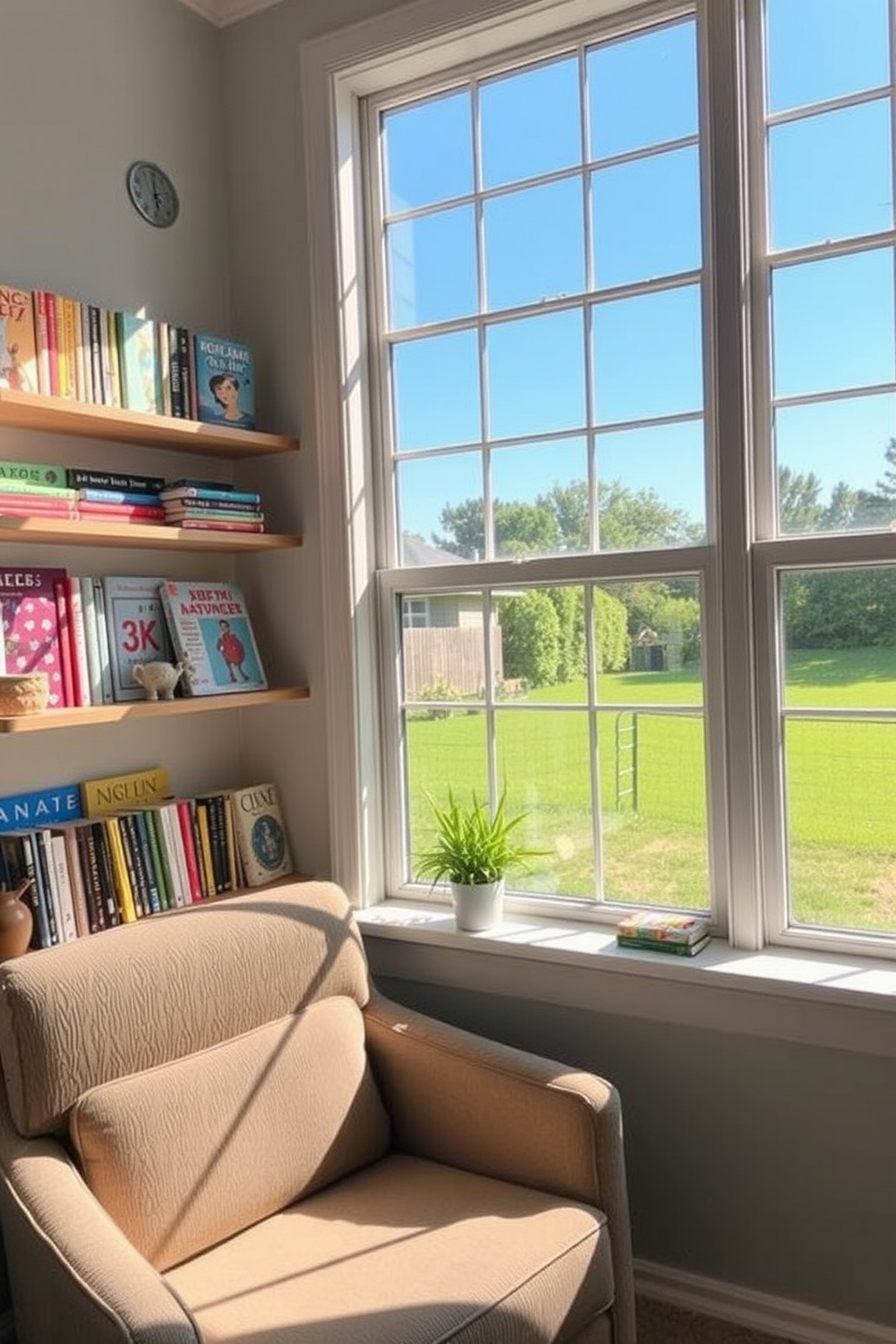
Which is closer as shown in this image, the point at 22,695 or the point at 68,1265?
the point at 68,1265

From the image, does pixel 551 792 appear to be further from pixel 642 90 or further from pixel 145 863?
pixel 642 90

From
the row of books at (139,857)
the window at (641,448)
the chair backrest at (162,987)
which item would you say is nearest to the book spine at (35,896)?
the row of books at (139,857)

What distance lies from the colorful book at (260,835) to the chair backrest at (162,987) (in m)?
0.33

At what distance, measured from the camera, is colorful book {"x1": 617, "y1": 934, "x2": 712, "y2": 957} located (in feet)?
6.56

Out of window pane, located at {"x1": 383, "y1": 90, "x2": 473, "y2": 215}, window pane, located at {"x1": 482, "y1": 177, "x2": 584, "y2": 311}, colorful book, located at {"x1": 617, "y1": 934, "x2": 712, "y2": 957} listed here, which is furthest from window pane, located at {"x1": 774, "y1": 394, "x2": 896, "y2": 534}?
window pane, located at {"x1": 383, "y1": 90, "x2": 473, "y2": 215}

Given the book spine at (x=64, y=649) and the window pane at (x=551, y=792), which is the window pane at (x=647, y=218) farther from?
the book spine at (x=64, y=649)

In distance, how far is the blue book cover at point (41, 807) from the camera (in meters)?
2.04

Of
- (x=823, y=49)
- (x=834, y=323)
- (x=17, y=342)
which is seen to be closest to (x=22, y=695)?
(x=17, y=342)

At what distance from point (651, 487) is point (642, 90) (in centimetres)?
80

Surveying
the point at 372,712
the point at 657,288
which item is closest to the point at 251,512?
the point at 372,712

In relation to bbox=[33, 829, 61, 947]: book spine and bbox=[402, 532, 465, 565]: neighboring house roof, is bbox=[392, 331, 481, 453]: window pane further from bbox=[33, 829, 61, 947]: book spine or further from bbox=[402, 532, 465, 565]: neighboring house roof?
bbox=[33, 829, 61, 947]: book spine

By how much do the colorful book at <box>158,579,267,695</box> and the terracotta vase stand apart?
59 cm

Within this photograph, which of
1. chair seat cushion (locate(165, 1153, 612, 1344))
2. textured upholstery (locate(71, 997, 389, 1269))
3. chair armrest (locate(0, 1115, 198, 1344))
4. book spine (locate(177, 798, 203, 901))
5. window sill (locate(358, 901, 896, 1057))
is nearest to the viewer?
chair armrest (locate(0, 1115, 198, 1344))

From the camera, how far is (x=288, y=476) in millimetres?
2463
